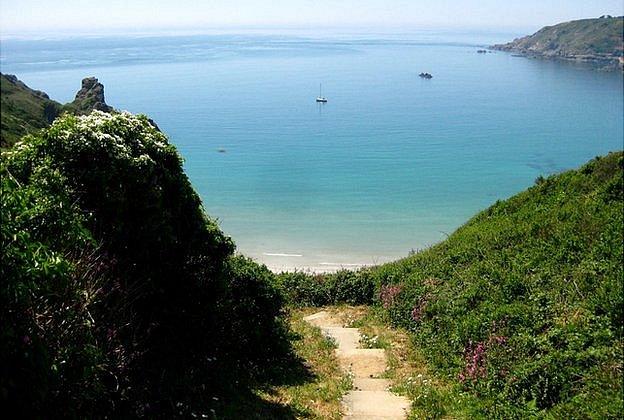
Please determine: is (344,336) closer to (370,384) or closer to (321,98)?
(370,384)

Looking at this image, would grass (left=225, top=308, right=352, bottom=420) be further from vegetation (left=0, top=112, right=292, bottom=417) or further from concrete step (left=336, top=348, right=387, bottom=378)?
vegetation (left=0, top=112, right=292, bottom=417)

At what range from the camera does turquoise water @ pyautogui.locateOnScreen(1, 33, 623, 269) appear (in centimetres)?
4772

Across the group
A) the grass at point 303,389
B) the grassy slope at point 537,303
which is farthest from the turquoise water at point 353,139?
the grass at point 303,389

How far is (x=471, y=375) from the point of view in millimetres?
9633

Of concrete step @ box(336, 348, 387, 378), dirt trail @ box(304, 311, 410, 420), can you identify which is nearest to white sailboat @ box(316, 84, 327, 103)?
dirt trail @ box(304, 311, 410, 420)

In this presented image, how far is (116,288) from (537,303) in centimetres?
743

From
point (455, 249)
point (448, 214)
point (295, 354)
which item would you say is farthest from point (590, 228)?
point (448, 214)

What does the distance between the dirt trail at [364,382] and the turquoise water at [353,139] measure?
23.1 m

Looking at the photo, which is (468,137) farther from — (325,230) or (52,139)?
(52,139)

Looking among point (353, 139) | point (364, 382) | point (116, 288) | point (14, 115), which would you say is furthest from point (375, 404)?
point (353, 139)

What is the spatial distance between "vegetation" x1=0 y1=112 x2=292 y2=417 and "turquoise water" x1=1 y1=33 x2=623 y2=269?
26.6m

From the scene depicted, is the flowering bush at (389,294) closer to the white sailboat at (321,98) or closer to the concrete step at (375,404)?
the concrete step at (375,404)

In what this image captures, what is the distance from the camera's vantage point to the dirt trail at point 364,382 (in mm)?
8461

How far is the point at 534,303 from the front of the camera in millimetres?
10258
